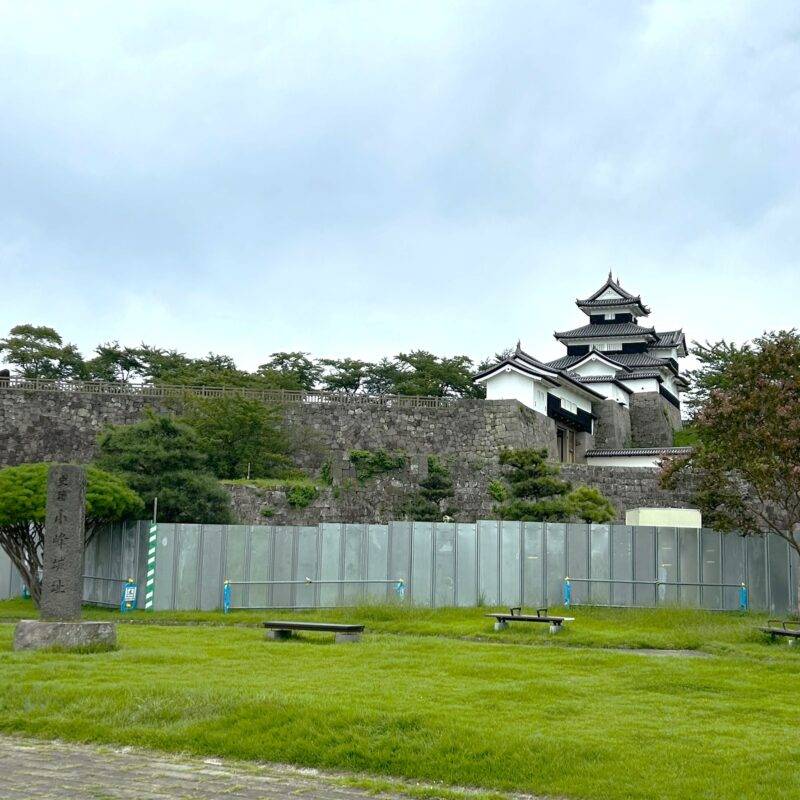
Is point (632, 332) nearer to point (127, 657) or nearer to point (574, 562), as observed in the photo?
point (574, 562)

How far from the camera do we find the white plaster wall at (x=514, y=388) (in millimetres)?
41438

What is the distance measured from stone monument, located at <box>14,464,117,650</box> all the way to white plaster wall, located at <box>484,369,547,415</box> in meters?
28.0

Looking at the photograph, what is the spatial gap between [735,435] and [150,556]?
1220cm

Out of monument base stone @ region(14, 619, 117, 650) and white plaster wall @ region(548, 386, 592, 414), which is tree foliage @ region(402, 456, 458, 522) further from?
monument base stone @ region(14, 619, 117, 650)

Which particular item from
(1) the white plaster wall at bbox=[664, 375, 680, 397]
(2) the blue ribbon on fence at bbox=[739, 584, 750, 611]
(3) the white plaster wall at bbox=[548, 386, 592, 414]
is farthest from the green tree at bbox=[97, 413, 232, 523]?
(1) the white plaster wall at bbox=[664, 375, 680, 397]

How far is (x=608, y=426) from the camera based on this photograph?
48.3m

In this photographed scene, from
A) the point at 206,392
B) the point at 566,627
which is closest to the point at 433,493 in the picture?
the point at 206,392

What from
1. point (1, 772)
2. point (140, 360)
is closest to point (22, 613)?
point (1, 772)

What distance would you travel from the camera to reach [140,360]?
187 ft

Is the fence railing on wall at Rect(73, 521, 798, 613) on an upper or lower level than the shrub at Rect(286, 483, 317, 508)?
lower

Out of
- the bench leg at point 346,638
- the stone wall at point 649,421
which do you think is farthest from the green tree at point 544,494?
the stone wall at point 649,421

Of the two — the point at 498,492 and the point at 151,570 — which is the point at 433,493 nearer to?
the point at 498,492

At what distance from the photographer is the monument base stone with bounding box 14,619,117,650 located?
44.2 ft

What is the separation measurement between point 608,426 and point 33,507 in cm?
3232
